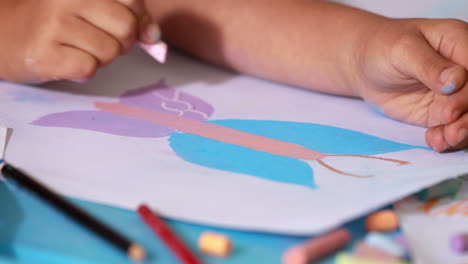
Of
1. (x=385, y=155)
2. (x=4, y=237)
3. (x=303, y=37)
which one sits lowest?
(x=4, y=237)

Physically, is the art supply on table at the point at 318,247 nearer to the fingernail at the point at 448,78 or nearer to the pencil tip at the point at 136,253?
the pencil tip at the point at 136,253

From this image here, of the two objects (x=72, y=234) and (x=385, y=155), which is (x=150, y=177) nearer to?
(x=72, y=234)

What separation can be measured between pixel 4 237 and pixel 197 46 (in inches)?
16.2

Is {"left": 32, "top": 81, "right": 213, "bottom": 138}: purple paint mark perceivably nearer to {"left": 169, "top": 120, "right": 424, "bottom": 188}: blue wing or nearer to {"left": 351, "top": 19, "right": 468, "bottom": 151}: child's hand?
{"left": 169, "top": 120, "right": 424, "bottom": 188}: blue wing

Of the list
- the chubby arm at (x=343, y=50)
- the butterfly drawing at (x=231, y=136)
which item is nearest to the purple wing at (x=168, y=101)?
the butterfly drawing at (x=231, y=136)

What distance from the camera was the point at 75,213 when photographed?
1.10ft

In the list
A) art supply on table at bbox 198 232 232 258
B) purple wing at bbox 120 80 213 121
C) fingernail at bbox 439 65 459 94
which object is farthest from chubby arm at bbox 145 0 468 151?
art supply on table at bbox 198 232 232 258

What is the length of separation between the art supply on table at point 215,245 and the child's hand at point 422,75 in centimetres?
25

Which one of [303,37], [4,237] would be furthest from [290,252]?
[303,37]

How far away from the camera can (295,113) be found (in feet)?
1.76

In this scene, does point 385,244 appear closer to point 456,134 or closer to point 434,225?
point 434,225

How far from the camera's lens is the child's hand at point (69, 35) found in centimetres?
51

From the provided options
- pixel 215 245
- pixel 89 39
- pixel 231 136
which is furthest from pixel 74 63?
pixel 215 245

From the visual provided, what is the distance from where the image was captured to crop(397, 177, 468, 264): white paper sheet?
32 cm
